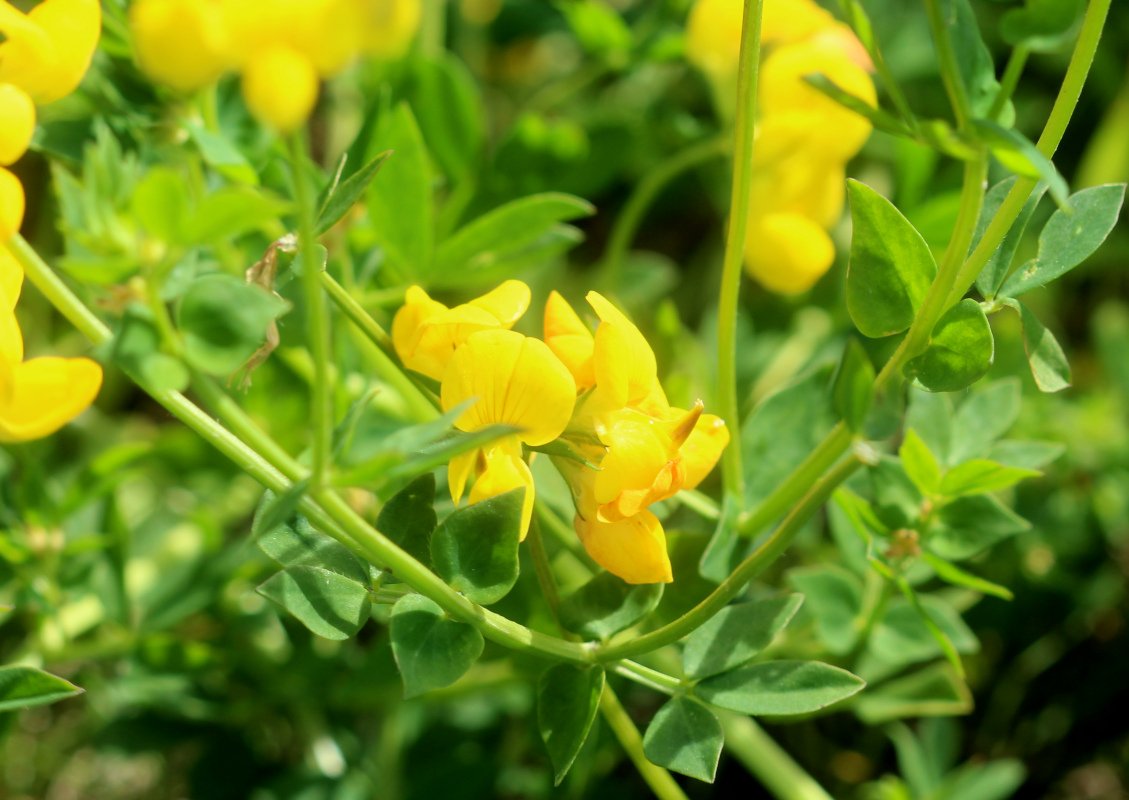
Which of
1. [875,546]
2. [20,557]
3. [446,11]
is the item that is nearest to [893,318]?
[875,546]

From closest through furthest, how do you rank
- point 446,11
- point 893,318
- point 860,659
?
1. point 893,318
2. point 860,659
3. point 446,11

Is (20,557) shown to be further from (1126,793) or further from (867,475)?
(1126,793)

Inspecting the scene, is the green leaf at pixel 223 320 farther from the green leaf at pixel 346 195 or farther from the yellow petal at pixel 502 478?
the yellow petal at pixel 502 478

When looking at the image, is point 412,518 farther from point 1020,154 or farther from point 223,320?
point 1020,154

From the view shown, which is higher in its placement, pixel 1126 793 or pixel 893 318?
pixel 893 318

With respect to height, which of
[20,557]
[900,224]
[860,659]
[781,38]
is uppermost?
[900,224]

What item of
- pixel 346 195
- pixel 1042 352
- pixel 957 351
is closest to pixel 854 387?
pixel 957 351

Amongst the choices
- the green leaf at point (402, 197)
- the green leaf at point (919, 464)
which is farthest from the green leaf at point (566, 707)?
the green leaf at point (402, 197)

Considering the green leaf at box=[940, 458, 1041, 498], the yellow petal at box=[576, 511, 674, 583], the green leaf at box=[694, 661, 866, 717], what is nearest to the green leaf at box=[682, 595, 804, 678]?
the green leaf at box=[694, 661, 866, 717]
